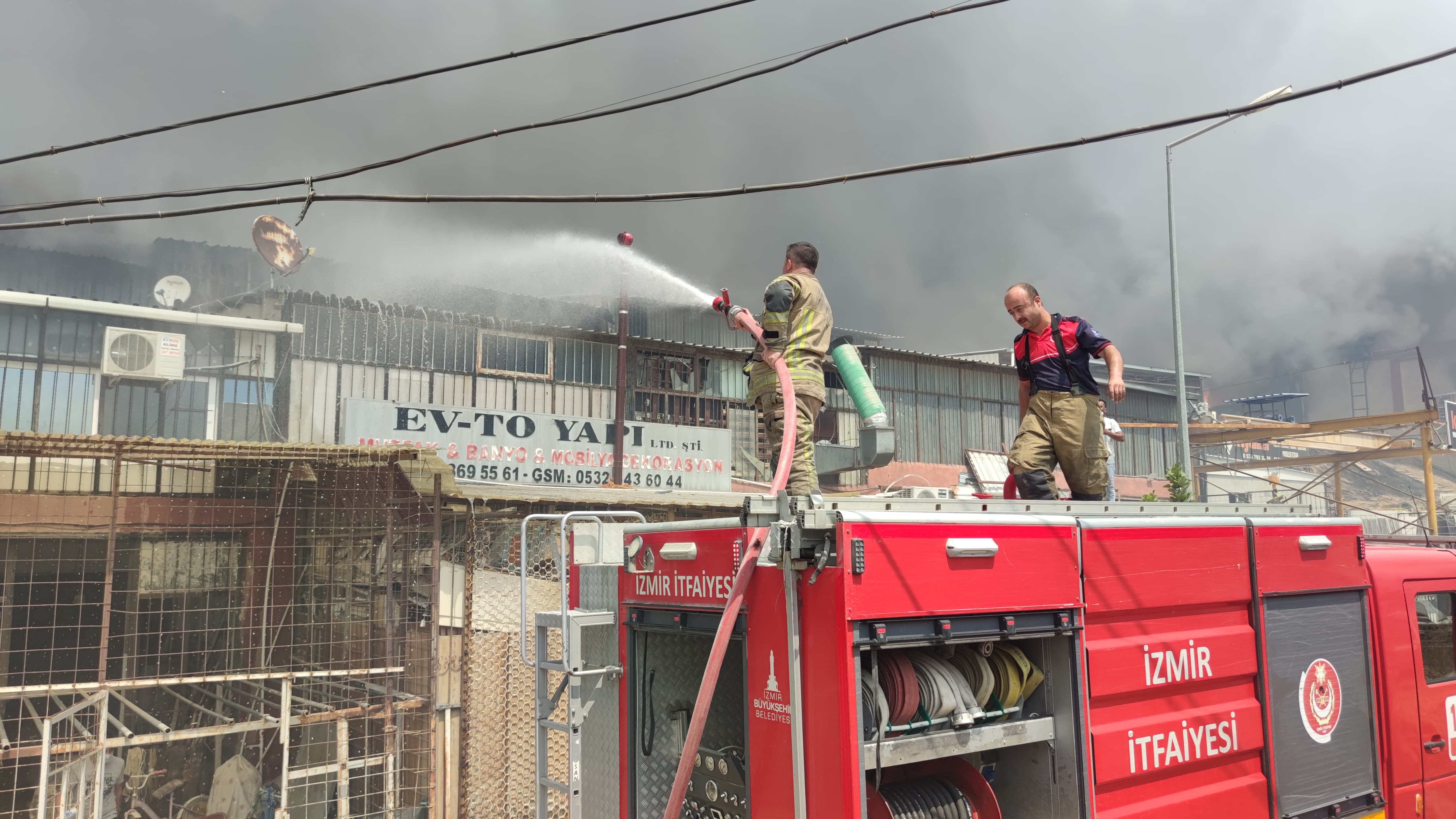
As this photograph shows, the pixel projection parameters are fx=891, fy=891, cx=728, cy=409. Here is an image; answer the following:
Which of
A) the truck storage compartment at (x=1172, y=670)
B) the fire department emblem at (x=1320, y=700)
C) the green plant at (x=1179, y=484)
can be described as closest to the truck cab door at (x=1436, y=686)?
the fire department emblem at (x=1320, y=700)

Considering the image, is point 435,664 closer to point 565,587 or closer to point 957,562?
point 565,587

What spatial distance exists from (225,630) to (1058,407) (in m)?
8.38

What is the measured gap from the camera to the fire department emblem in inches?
185

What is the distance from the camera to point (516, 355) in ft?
64.8

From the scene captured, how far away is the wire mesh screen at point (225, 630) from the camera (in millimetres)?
8000

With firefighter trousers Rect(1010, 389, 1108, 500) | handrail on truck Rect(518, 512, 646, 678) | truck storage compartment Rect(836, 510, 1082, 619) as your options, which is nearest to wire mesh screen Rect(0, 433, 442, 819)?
handrail on truck Rect(518, 512, 646, 678)

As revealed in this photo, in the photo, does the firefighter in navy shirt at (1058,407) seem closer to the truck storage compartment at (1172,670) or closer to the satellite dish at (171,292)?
the truck storage compartment at (1172,670)

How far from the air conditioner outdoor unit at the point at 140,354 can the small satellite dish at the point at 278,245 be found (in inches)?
159

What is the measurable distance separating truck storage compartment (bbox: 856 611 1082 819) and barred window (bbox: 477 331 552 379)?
16.8m

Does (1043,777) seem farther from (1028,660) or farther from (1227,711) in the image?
(1227,711)

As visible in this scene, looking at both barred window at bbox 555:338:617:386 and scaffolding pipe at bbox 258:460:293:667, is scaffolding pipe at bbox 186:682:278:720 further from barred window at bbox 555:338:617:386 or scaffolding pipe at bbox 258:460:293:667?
barred window at bbox 555:338:617:386

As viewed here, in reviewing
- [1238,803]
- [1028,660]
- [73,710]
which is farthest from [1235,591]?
[73,710]

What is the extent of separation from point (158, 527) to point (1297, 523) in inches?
Result: 399

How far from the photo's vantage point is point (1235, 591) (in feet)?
14.7
